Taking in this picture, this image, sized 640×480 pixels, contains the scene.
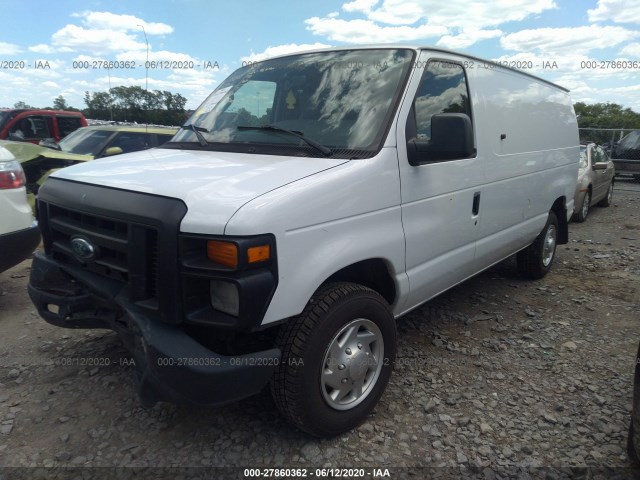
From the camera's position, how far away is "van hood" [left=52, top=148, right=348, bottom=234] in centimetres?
216

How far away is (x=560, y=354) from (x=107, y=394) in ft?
11.1

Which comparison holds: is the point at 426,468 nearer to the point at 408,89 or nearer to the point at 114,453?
the point at 114,453

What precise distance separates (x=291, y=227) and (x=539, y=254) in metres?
4.14

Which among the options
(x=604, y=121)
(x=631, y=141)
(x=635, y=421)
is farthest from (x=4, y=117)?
(x=604, y=121)

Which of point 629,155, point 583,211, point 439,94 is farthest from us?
point 629,155

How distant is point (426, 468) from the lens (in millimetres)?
2537

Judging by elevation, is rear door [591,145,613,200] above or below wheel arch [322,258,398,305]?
below

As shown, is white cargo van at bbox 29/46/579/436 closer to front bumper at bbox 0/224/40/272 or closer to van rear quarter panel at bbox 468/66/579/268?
van rear quarter panel at bbox 468/66/579/268

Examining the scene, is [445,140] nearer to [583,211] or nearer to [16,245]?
[16,245]

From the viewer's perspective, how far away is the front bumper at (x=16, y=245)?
394cm

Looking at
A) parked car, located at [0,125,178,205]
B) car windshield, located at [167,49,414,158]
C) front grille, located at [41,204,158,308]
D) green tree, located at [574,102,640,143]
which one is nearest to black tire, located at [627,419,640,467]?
car windshield, located at [167,49,414,158]

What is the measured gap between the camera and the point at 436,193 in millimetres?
3221

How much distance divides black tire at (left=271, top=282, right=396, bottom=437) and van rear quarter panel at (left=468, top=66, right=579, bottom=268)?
1505 mm

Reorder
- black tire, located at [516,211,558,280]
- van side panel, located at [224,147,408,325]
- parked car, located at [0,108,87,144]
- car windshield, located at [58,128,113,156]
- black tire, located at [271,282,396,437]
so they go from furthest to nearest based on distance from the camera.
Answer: parked car, located at [0,108,87,144] < car windshield, located at [58,128,113,156] < black tire, located at [516,211,558,280] < black tire, located at [271,282,396,437] < van side panel, located at [224,147,408,325]
